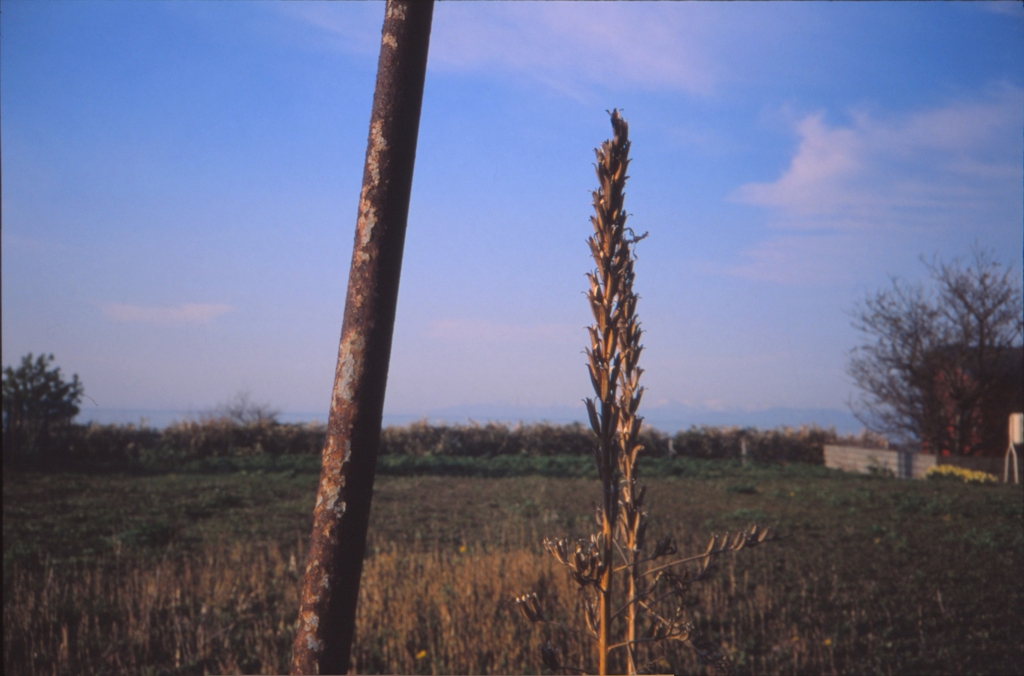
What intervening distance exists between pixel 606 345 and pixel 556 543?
463mm

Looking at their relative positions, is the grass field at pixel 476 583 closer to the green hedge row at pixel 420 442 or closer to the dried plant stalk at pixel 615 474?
the dried plant stalk at pixel 615 474

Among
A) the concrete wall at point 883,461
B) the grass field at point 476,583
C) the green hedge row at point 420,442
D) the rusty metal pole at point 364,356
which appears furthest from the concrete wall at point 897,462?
the rusty metal pole at point 364,356

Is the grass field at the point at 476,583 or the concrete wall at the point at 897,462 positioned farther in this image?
the concrete wall at the point at 897,462

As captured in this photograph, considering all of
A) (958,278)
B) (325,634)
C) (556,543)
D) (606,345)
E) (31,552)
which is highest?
(958,278)

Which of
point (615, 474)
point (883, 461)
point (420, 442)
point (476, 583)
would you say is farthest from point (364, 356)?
point (420, 442)

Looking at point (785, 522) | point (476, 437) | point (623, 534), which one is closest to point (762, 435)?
point (476, 437)

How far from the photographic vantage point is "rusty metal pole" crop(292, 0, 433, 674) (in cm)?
134

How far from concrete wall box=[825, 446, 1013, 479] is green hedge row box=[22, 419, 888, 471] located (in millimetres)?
2494

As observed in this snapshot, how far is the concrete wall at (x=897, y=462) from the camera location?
16.7 meters

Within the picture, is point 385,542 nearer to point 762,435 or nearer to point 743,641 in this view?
point 743,641

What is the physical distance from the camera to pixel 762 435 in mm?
25875

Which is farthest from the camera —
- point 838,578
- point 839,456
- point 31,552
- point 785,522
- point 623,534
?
point 839,456

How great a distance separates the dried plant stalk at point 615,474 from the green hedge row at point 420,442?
18.3m

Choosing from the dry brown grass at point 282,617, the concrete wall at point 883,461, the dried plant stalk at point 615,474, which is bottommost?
the dry brown grass at point 282,617
